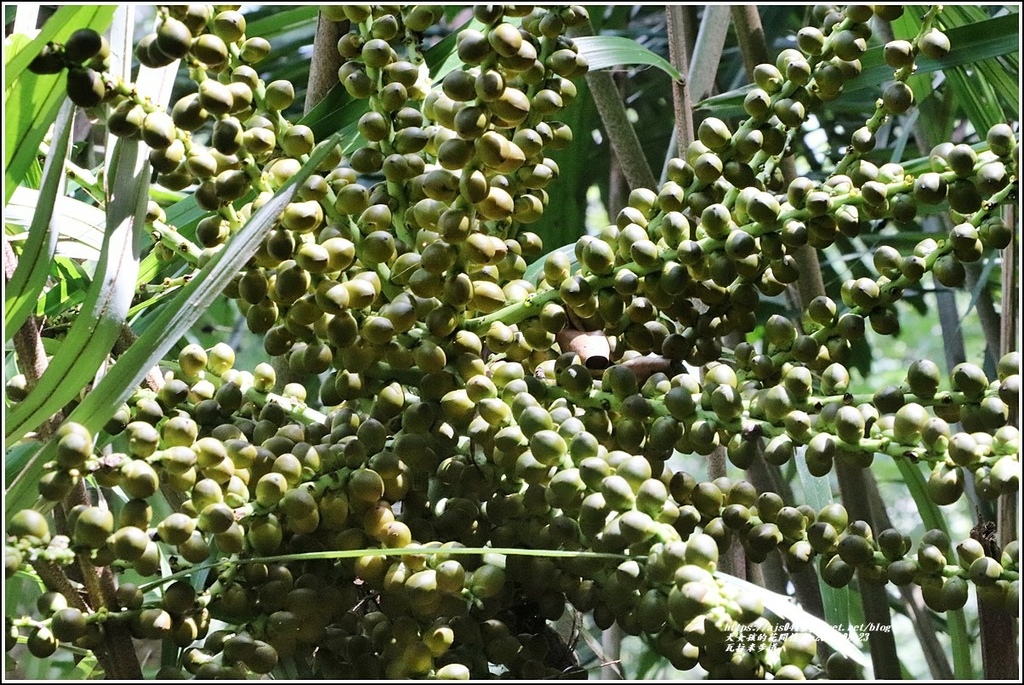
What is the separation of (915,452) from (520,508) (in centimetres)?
16

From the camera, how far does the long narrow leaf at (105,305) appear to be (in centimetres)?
44

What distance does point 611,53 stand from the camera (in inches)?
25.2

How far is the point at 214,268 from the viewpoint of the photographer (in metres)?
0.42

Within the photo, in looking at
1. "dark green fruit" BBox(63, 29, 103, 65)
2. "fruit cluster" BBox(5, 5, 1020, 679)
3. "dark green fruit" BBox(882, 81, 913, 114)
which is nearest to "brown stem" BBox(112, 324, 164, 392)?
"fruit cluster" BBox(5, 5, 1020, 679)

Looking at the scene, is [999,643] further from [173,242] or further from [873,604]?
[173,242]

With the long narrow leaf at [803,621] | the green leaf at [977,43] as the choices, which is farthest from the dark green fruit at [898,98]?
the long narrow leaf at [803,621]

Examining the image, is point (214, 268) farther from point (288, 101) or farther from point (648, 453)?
point (648, 453)

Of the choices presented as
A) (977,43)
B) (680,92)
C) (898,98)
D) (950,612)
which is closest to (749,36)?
(680,92)

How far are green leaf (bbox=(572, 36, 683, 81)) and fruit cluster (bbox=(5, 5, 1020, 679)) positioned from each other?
128 mm

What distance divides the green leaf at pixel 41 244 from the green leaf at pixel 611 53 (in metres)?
0.29

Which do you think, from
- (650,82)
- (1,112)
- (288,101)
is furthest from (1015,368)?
(650,82)

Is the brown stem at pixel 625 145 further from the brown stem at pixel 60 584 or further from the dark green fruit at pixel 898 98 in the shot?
the brown stem at pixel 60 584

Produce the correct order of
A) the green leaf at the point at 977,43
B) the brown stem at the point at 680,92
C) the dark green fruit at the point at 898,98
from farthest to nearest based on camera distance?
1. the brown stem at the point at 680,92
2. the green leaf at the point at 977,43
3. the dark green fruit at the point at 898,98

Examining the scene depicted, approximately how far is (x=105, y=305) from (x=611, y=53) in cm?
34
